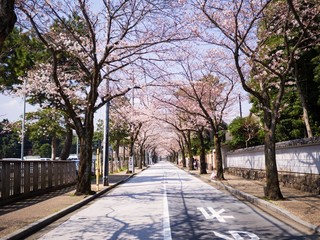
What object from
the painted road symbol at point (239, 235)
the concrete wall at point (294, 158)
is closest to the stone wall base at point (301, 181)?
the concrete wall at point (294, 158)

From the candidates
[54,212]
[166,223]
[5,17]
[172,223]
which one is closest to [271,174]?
[172,223]

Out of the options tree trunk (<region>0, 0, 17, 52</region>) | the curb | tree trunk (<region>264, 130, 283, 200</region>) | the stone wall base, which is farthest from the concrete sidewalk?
the stone wall base

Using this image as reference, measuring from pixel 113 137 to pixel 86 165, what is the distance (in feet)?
109

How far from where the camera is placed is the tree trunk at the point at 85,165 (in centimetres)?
1672

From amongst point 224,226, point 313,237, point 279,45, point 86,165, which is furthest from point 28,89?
point 313,237

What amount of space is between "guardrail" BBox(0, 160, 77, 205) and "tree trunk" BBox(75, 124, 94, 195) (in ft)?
6.36

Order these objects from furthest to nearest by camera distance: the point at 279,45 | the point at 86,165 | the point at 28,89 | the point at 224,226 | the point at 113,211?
the point at 28,89 < the point at 279,45 < the point at 86,165 < the point at 113,211 < the point at 224,226

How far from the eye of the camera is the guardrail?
12.9 meters

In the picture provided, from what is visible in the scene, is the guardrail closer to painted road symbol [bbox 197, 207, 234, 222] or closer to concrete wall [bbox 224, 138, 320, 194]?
painted road symbol [bbox 197, 207, 234, 222]

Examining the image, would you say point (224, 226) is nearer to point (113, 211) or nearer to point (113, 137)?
point (113, 211)

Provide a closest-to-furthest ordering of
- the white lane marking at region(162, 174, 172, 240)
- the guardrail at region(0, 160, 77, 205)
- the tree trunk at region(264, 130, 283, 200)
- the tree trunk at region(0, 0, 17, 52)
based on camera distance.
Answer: the tree trunk at region(0, 0, 17, 52)
the white lane marking at region(162, 174, 172, 240)
the guardrail at region(0, 160, 77, 205)
the tree trunk at region(264, 130, 283, 200)

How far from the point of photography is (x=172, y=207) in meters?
12.6

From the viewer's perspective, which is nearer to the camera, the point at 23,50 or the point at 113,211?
the point at 113,211

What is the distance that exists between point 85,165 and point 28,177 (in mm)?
2621
